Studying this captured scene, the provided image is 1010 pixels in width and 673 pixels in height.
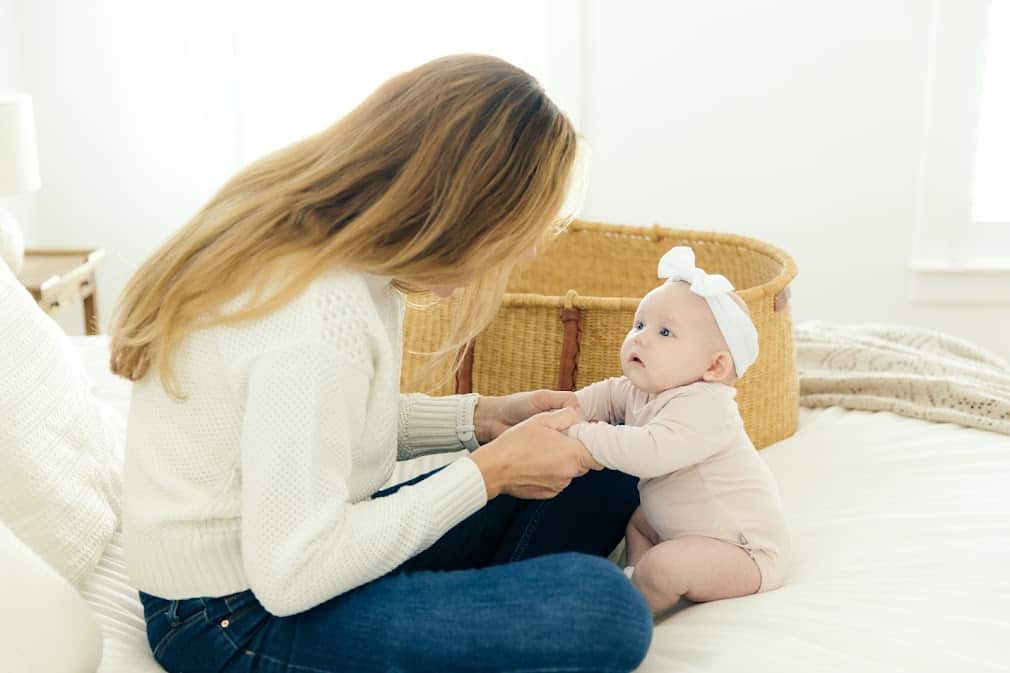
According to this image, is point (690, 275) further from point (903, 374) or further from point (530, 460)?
point (903, 374)

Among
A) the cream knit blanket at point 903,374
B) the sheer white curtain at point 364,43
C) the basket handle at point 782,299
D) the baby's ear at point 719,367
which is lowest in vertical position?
the cream knit blanket at point 903,374

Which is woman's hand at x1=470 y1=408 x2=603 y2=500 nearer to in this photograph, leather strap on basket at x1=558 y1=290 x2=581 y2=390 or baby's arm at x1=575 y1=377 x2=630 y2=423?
baby's arm at x1=575 y1=377 x2=630 y2=423

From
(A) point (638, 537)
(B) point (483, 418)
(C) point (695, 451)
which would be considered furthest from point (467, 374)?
(C) point (695, 451)

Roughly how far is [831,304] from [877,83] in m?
0.63

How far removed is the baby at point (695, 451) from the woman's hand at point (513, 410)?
13cm

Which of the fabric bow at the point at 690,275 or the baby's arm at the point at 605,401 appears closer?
the fabric bow at the point at 690,275

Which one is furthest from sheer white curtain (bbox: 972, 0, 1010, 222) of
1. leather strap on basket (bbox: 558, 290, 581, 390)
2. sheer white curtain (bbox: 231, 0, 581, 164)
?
leather strap on basket (bbox: 558, 290, 581, 390)

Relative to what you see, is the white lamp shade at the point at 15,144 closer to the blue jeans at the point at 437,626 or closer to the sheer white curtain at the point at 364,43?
the sheer white curtain at the point at 364,43

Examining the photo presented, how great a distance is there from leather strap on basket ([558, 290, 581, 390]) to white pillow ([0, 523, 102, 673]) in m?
0.92

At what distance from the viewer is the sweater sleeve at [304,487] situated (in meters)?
0.96

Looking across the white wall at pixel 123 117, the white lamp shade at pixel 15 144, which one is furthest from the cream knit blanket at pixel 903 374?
the white wall at pixel 123 117

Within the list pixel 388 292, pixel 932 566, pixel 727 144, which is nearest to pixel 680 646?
pixel 932 566

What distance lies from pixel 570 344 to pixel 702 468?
51 cm

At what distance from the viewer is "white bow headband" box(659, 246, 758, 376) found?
49.3 inches
